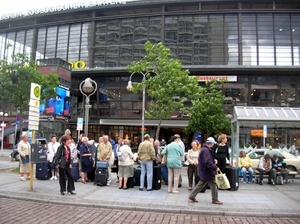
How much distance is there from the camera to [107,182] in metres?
11.5

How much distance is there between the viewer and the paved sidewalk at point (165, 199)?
802cm

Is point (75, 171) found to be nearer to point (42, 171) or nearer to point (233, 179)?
point (42, 171)

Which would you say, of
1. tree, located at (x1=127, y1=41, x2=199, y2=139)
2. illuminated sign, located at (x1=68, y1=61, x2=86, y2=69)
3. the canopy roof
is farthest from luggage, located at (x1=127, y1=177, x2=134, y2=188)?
illuminated sign, located at (x1=68, y1=61, x2=86, y2=69)

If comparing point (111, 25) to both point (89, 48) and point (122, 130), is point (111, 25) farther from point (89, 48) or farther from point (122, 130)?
point (122, 130)

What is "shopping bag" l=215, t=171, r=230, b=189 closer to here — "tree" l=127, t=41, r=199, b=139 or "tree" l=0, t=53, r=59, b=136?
"tree" l=0, t=53, r=59, b=136

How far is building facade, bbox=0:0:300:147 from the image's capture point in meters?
32.0

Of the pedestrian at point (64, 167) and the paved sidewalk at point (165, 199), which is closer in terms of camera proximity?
the paved sidewalk at point (165, 199)

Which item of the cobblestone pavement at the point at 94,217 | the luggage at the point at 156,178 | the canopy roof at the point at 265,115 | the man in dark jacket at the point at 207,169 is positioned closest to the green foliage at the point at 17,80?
the luggage at the point at 156,178

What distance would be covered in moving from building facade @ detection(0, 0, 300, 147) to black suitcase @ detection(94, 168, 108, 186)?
22.3m

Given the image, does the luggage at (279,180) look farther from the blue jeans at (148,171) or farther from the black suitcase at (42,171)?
the black suitcase at (42,171)

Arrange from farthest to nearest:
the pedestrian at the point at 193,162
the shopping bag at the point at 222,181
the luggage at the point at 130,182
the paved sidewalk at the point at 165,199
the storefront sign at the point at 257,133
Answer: the storefront sign at the point at 257,133 → the luggage at the point at 130,182 → the pedestrian at the point at 193,162 → the shopping bag at the point at 222,181 → the paved sidewalk at the point at 165,199

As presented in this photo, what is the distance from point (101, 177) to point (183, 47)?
24.0 meters

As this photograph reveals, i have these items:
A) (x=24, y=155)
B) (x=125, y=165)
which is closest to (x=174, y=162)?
(x=125, y=165)

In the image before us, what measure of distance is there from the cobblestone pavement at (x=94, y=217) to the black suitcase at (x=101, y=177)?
288cm
